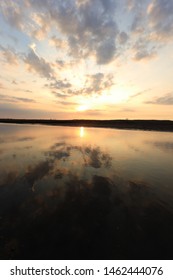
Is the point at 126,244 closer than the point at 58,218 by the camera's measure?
Yes

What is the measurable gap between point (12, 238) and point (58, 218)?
190cm

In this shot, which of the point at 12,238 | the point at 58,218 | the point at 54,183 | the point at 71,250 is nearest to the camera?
the point at 71,250

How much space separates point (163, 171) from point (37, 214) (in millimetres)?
10682

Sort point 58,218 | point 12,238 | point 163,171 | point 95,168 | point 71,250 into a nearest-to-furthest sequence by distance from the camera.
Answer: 1. point 71,250
2. point 12,238
3. point 58,218
4. point 163,171
5. point 95,168

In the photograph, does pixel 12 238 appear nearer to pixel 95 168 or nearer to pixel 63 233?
pixel 63 233

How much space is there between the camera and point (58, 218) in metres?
7.32

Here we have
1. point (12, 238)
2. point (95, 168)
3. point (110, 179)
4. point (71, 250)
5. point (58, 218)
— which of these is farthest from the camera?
point (95, 168)

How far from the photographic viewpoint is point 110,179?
1236 cm
